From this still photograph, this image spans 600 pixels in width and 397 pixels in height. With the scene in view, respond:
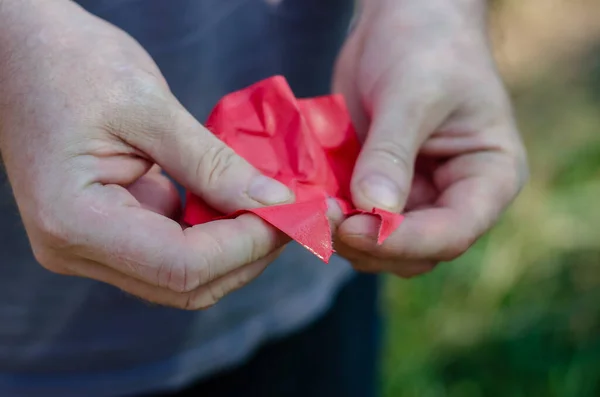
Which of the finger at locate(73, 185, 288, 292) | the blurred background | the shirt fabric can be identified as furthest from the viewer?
the blurred background

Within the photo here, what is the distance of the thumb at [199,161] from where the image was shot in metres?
0.67

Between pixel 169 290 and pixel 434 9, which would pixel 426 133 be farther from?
pixel 169 290

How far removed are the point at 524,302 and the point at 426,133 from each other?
3.89ft

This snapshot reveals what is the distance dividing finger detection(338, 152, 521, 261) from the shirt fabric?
268 millimetres

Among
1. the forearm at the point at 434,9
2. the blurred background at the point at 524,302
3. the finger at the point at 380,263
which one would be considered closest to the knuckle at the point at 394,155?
the finger at the point at 380,263

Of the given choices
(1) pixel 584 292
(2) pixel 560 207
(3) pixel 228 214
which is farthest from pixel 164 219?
(2) pixel 560 207

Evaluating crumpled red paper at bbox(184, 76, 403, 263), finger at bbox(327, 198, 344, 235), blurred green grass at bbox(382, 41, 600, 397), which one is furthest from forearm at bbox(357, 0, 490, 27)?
blurred green grass at bbox(382, 41, 600, 397)

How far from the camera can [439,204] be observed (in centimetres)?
87

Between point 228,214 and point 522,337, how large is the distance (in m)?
1.31

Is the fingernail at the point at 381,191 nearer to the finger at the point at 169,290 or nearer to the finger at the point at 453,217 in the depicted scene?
the finger at the point at 453,217

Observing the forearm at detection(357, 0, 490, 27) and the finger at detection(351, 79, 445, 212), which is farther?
the forearm at detection(357, 0, 490, 27)

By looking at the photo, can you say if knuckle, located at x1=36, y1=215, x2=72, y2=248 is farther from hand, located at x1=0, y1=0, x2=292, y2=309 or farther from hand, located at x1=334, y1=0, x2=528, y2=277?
hand, located at x1=334, y1=0, x2=528, y2=277

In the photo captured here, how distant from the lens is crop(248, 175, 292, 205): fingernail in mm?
680

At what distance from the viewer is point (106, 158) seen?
26.2 inches
